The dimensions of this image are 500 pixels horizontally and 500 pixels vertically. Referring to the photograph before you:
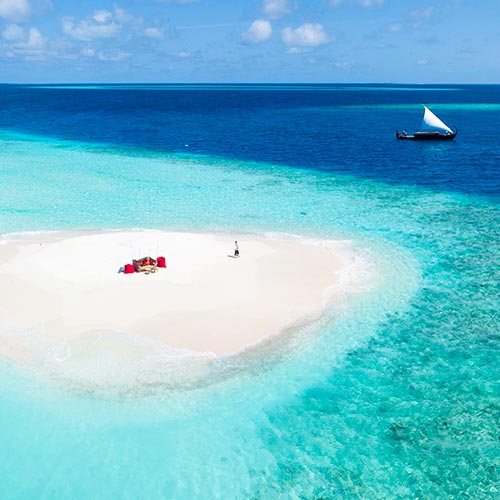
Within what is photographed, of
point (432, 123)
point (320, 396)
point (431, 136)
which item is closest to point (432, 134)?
point (431, 136)

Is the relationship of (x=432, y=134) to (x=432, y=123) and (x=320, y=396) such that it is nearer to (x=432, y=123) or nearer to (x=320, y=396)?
(x=432, y=123)

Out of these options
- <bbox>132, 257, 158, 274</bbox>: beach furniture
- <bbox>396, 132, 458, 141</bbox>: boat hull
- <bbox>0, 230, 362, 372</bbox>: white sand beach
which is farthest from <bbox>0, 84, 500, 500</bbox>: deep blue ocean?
<bbox>396, 132, 458, 141</bbox>: boat hull

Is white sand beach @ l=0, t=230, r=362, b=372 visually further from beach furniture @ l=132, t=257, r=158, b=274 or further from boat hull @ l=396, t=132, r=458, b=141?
boat hull @ l=396, t=132, r=458, b=141

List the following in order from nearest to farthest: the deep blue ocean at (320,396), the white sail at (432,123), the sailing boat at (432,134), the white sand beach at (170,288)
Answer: the deep blue ocean at (320,396)
the white sand beach at (170,288)
the sailing boat at (432,134)
the white sail at (432,123)

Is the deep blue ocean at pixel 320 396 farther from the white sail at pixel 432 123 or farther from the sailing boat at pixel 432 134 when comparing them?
the white sail at pixel 432 123

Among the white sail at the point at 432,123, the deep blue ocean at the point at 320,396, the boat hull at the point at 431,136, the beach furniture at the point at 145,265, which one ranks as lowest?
the deep blue ocean at the point at 320,396

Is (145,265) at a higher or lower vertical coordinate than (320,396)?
higher

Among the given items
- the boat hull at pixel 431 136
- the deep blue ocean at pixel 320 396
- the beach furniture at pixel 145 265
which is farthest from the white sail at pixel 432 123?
the beach furniture at pixel 145 265

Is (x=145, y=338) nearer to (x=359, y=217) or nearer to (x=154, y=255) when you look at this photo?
(x=154, y=255)
